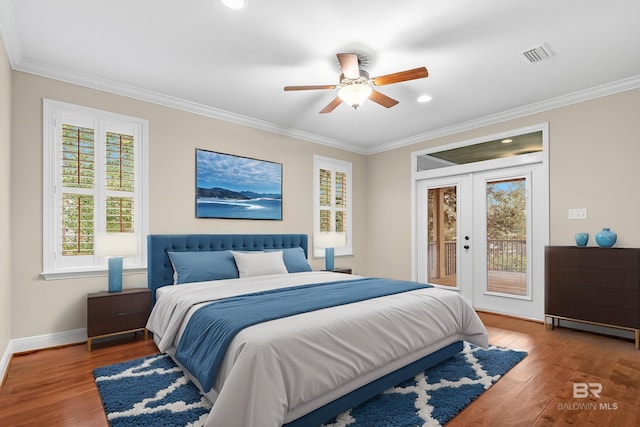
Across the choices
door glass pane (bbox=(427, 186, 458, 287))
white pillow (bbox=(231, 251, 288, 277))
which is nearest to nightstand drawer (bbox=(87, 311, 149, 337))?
white pillow (bbox=(231, 251, 288, 277))

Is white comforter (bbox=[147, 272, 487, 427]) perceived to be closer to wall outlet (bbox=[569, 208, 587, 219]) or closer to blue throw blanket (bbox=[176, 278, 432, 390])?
blue throw blanket (bbox=[176, 278, 432, 390])

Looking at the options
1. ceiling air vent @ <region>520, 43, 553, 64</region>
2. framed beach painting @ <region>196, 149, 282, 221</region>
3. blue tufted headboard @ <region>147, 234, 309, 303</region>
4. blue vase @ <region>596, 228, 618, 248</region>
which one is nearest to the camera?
ceiling air vent @ <region>520, 43, 553, 64</region>

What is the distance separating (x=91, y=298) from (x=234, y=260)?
1.39 m

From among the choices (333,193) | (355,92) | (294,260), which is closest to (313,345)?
(355,92)

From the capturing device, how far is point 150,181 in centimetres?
376

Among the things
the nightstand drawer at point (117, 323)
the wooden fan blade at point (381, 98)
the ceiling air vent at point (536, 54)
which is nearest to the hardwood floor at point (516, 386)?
the nightstand drawer at point (117, 323)

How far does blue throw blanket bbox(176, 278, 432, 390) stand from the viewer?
6.27 feet

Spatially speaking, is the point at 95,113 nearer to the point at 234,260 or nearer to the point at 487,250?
the point at 234,260

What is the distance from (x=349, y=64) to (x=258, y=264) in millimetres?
2331

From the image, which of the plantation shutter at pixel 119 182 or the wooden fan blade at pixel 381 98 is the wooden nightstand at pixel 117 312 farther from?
the wooden fan blade at pixel 381 98

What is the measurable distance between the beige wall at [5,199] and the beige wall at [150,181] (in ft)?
0.46

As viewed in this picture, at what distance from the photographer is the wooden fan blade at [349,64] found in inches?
103

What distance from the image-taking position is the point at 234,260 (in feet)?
12.7

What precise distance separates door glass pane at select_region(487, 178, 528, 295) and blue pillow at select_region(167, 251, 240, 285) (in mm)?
3444
